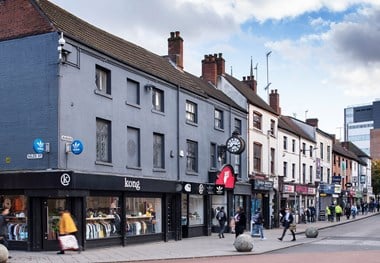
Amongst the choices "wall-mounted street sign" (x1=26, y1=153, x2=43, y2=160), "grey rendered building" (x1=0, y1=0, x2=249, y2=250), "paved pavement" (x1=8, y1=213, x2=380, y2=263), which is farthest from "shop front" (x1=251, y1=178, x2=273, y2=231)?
"wall-mounted street sign" (x1=26, y1=153, x2=43, y2=160)

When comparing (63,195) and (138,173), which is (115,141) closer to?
(138,173)

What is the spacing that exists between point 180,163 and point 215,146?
5.16 meters

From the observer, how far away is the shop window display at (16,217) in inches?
831

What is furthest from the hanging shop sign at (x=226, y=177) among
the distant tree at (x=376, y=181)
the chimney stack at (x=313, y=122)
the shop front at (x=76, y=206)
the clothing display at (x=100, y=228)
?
the distant tree at (x=376, y=181)

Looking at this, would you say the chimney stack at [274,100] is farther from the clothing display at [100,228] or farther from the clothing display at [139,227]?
the clothing display at [100,228]

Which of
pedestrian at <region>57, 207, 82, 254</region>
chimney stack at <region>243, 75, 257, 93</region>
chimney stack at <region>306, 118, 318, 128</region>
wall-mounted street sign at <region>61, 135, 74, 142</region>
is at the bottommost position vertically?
pedestrian at <region>57, 207, 82, 254</region>

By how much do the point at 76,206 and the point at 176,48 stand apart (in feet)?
53.2

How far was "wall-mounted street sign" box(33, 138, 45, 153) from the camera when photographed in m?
20.2

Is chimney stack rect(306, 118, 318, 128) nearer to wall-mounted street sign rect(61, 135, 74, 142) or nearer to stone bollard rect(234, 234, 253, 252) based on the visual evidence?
stone bollard rect(234, 234, 253, 252)

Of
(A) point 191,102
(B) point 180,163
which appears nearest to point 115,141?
(B) point 180,163

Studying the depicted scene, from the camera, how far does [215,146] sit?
33.6 metres

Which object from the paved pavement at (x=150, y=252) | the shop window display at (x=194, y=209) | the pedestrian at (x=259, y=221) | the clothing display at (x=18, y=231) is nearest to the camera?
the paved pavement at (x=150, y=252)

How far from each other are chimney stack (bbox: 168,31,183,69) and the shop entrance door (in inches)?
600

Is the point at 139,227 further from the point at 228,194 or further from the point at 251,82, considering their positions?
the point at 251,82
